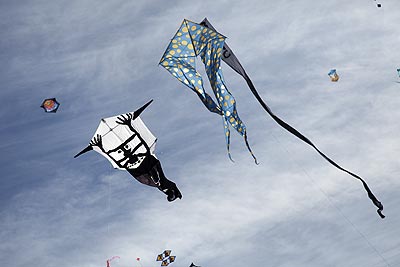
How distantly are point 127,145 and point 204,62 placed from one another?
5162 millimetres

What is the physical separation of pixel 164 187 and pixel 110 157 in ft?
9.03

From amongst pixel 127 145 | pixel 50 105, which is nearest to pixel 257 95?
pixel 127 145

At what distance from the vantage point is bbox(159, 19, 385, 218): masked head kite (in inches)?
683

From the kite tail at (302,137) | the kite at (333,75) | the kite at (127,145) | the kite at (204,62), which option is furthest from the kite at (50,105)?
the kite at (333,75)

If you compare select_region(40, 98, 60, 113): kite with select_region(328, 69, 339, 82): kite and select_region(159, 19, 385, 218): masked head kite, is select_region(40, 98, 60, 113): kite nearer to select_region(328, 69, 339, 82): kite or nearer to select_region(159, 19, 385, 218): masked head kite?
select_region(159, 19, 385, 218): masked head kite

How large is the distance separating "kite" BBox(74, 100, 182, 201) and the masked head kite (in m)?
2.86

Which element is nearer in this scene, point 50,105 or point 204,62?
point 204,62

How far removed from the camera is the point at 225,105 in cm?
1742

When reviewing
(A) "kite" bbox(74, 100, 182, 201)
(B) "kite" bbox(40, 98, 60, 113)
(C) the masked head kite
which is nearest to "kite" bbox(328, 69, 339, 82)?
(C) the masked head kite

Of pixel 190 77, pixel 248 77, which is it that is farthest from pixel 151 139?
pixel 248 77

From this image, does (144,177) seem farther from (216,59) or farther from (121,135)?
(216,59)

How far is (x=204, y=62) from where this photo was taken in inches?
695

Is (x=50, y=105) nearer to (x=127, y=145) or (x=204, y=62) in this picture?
(x=127, y=145)

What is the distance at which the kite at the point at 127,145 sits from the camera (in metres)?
20.0
